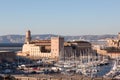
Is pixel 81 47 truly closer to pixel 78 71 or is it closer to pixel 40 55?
pixel 40 55

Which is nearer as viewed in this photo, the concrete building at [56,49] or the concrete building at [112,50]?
the concrete building at [56,49]

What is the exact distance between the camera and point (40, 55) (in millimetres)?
84750

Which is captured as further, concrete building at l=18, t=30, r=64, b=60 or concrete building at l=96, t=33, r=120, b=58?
concrete building at l=96, t=33, r=120, b=58

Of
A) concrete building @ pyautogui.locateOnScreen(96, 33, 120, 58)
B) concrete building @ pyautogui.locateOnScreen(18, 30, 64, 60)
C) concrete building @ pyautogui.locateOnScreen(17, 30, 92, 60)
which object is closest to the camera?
concrete building @ pyautogui.locateOnScreen(17, 30, 92, 60)

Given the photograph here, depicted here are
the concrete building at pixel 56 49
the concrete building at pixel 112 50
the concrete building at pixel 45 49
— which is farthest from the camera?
the concrete building at pixel 112 50

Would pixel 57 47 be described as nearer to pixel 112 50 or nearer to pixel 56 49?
pixel 56 49

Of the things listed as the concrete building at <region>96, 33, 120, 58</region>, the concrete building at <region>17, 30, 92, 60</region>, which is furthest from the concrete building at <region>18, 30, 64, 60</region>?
the concrete building at <region>96, 33, 120, 58</region>

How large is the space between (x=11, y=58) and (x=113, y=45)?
3651cm

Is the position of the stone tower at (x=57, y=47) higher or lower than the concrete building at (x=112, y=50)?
higher

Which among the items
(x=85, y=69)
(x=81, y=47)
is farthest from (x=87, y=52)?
(x=85, y=69)

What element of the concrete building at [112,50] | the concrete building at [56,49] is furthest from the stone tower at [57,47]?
the concrete building at [112,50]

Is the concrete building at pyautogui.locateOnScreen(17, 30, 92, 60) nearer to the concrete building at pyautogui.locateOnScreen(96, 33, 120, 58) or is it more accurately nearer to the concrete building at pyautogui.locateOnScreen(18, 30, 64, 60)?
the concrete building at pyautogui.locateOnScreen(18, 30, 64, 60)

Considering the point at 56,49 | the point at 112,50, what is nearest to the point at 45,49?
the point at 56,49

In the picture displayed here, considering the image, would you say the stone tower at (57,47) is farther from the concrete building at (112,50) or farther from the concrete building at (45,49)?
the concrete building at (112,50)
